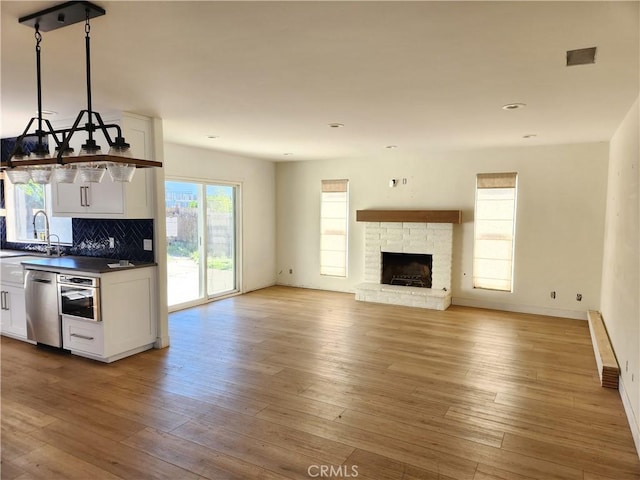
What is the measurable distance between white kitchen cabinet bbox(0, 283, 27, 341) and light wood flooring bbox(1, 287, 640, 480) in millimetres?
304

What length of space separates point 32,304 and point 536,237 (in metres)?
6.67

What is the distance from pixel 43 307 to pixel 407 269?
5338 mm

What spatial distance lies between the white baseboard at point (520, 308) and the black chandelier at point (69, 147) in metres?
5.51

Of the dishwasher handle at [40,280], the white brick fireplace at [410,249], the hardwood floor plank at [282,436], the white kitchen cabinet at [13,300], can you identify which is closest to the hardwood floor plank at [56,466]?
the hardwood floor plank at [282,436]

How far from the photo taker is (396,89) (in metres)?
3.24

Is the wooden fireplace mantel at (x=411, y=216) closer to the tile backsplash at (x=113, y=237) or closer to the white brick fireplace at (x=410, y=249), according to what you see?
the white brick fireplace at (x=410, y=249)

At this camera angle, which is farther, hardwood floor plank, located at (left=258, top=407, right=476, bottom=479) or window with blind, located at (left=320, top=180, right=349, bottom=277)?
window with blind, located at (left=320, top=180, right=349, bottom=277)

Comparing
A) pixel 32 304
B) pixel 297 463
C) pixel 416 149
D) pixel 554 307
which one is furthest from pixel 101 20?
pixel 554 307

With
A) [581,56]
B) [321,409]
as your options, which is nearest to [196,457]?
[321,409]

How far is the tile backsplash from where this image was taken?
459cm

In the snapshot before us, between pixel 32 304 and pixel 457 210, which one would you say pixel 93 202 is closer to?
pixel 32 304

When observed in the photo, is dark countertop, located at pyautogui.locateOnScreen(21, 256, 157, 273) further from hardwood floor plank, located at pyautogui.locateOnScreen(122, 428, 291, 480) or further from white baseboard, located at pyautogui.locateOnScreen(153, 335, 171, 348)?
hardwood floor plank, located at pyautogui.locateOnScreen(122, 428, 291, 480)

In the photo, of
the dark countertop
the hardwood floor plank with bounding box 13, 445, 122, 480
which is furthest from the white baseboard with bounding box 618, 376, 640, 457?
the dark countertop

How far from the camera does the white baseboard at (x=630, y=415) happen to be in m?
2.67
